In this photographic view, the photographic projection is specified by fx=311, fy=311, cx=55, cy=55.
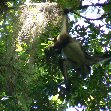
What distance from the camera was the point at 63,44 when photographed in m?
5.89

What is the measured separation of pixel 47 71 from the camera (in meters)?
7.71

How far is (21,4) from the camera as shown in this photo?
22.3 feet

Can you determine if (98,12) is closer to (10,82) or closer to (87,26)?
(87,26)

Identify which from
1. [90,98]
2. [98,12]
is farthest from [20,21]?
[90,98]

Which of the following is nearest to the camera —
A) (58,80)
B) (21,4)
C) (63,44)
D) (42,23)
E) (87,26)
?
(63,44)

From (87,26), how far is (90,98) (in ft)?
5.94

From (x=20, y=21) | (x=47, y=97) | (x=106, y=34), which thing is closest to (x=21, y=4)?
(x=20, y=21)

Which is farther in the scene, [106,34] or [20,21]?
[106,34]

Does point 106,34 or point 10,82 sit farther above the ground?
point 106,34

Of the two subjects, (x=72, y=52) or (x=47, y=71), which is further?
(x=47, y=71)

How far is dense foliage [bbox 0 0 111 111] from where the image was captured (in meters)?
6.17

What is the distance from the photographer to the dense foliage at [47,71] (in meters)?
6.17

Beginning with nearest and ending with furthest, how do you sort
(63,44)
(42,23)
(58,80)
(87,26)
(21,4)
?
(63,44), (42,23), (21,4), (87,26), (58,80)

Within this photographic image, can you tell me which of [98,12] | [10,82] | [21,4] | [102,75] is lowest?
[10,82]
